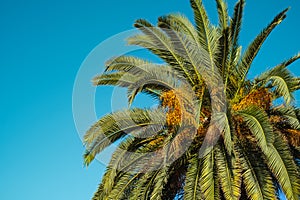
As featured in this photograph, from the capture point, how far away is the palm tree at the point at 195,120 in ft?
46.4

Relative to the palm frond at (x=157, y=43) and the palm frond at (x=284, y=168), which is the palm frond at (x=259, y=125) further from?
the palm frond at (x=157, y=43)

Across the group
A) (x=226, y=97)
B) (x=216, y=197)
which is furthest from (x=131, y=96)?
(x=216, y=197)

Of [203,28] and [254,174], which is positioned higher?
[203,28]

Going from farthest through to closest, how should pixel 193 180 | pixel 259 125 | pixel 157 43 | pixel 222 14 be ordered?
pixel 222 14
pixel 157 43
pixel 193 180
pixel 259 125

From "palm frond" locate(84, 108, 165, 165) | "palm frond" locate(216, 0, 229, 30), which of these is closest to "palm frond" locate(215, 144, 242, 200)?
"palm frond" locate(84, 108, 165, 165)

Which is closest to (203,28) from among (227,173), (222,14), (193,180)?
(222,14)

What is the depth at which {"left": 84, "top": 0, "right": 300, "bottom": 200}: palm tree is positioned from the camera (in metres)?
14.1

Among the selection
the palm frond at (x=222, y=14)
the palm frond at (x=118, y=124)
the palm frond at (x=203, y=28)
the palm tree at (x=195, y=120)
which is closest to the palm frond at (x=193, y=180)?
the palm tree at (x=195, y=120)

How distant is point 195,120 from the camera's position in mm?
13945

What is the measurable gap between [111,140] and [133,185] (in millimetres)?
1449

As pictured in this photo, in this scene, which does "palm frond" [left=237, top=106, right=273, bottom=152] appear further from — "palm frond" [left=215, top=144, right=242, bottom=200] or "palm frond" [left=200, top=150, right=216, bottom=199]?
"palm frond" [left=200, top=150, right=216, bottom=199]

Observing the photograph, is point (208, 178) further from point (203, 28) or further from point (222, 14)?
point (222, 14)

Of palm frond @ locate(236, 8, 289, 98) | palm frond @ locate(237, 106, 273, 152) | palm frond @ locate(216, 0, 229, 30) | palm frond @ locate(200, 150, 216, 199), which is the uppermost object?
palm frond @ locate(216, 0, 229, 30)

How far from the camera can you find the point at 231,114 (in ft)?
48.2
